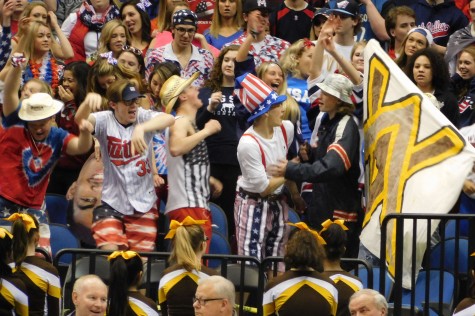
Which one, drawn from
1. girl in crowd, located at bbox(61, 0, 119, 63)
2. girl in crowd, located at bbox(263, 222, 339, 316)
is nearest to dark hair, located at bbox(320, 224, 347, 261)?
girl in crowd, located at bbox(263, 222, 339, 316)

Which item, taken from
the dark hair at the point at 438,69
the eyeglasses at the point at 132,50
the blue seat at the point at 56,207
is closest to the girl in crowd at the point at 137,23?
the eyeglasses at the point at 132,50

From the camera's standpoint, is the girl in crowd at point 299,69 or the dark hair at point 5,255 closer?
the dark hair at point 5,255

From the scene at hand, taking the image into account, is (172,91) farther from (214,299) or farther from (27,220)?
(214,299)

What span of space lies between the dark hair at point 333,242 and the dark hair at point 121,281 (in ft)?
4.69

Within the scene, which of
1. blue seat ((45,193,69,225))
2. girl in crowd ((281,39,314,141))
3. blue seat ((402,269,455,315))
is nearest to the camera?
blue seat ((402,269,455,315))

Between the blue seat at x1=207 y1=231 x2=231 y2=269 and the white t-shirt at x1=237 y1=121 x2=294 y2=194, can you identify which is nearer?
the white t-shirt at x1=237 y1=121 x2=294 y2=194

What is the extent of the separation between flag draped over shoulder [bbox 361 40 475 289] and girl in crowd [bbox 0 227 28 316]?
275 cm

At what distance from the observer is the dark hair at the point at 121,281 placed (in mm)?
10070

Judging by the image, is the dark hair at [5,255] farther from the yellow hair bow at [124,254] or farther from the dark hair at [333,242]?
the dark hair at [333,242]

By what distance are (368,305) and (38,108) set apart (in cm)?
381

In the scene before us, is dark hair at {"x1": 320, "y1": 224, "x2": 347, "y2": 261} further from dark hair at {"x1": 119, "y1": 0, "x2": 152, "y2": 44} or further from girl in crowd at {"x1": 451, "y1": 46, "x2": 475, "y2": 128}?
dark hair at {"x1": 119, "y1": 0, "x2": 152, "y2": 44}

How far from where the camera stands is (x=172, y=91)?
12352 mm

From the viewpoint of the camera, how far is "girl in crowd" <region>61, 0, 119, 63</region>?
15.8 meters

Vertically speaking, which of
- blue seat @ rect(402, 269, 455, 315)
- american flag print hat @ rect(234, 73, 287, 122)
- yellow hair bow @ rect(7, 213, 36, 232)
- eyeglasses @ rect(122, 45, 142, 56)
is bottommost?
blue seat @ rect(402, 269, 455, 315)
